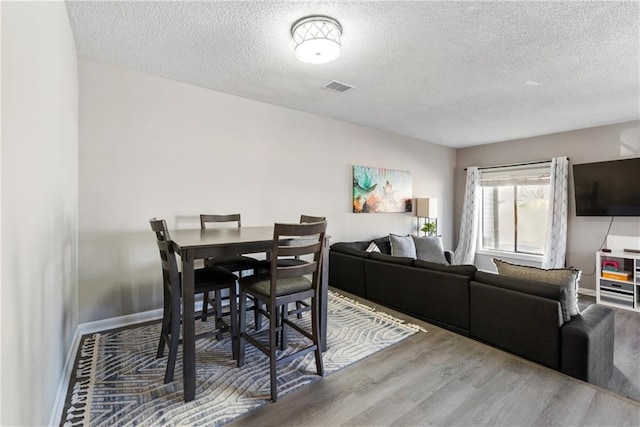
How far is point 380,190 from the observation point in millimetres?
4918

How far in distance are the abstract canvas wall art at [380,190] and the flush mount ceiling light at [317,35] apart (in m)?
2.57

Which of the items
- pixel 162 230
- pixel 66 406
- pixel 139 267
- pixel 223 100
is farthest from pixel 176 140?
pixel 66 406

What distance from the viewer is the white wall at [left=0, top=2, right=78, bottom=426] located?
38.4 inches

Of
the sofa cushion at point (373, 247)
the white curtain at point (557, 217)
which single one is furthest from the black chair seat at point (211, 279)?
the white curtain at point (557, 217)

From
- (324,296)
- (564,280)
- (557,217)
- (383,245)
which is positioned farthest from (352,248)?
(557,217)

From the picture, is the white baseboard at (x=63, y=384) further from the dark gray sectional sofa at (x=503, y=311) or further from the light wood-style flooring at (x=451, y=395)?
the dark gray sectional sofa at (x=503, y=311)

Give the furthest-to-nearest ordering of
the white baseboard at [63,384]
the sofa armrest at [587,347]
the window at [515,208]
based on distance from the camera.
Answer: the window at [515,208] → the sofa armrest at [587,347] → the white baseboard at [63,384]

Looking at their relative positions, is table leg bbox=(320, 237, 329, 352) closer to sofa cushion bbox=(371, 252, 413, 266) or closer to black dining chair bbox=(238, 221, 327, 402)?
black dining chair bbox=(238, 221, 327, 402)

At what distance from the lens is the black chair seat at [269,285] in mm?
1872

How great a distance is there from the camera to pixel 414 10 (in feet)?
6.19

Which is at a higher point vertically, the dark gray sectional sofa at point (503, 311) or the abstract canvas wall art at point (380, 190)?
the abstract canvas wall art at point (380, 190)

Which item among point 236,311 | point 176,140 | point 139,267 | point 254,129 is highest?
point 254,129

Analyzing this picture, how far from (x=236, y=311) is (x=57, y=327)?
103 centimetres

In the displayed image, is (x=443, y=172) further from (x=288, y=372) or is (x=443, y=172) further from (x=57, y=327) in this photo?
(x=57, y=327)
